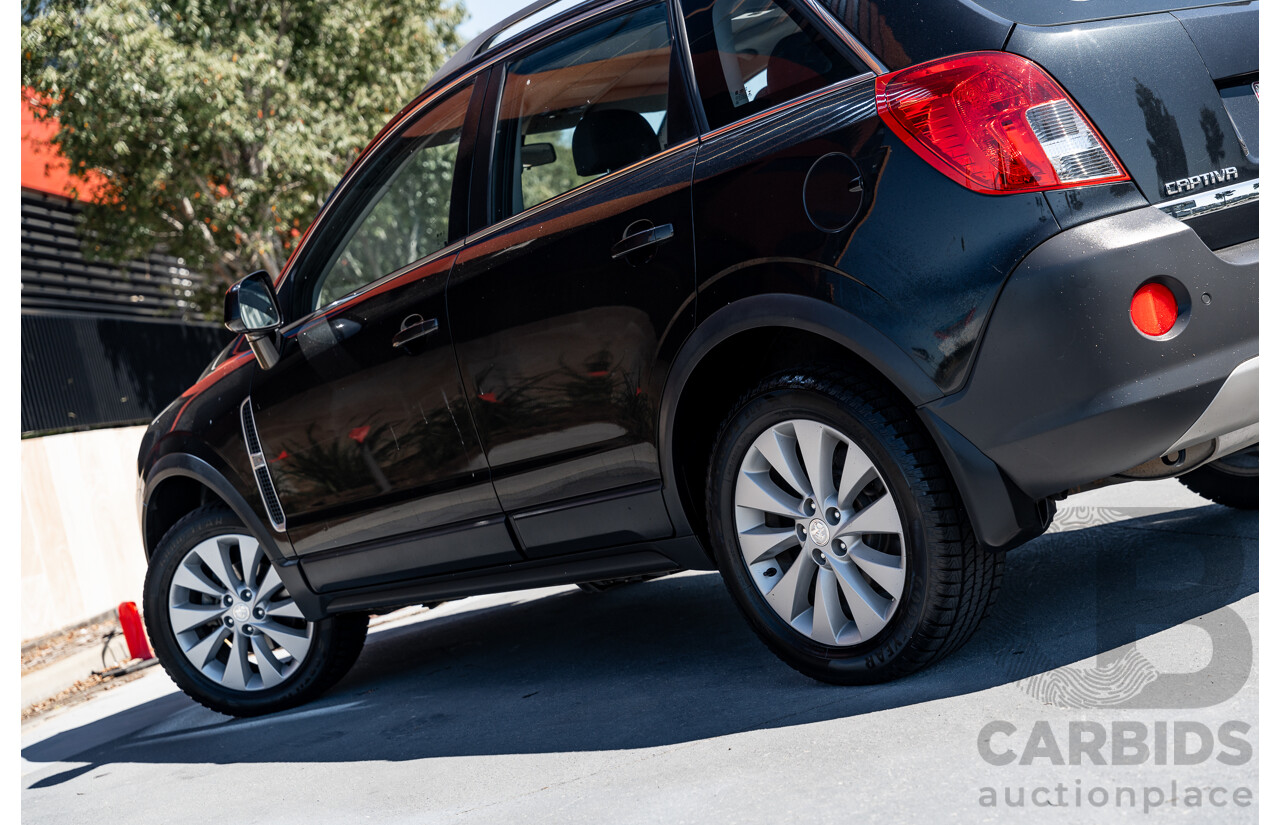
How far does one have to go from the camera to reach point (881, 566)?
280 cm

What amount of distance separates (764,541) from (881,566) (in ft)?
1.09

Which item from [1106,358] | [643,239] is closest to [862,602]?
[1106,358]

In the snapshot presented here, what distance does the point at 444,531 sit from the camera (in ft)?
12.6

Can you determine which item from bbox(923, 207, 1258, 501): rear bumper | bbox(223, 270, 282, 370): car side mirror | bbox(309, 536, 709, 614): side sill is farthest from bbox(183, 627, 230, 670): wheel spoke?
bbox(923, 207, 1258, 501): rear bumper

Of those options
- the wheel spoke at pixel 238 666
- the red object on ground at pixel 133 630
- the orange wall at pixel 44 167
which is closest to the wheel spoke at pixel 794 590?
the wheel spoke at pixel 238 666

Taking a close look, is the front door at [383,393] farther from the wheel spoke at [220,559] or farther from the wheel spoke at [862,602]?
the wheel spoke at [862,602]

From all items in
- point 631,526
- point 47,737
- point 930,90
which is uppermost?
point 930,90

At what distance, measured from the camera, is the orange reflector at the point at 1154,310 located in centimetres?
245

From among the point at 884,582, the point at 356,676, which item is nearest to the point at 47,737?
the point at 356,676

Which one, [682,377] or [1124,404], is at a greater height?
[682,377]

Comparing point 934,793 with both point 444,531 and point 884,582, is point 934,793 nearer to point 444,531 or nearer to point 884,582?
point 884,582

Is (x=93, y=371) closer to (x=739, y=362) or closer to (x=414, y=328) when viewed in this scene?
(x=414, y=328)

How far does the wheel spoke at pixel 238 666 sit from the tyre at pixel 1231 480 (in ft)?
11.7

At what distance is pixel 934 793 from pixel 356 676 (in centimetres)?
319
